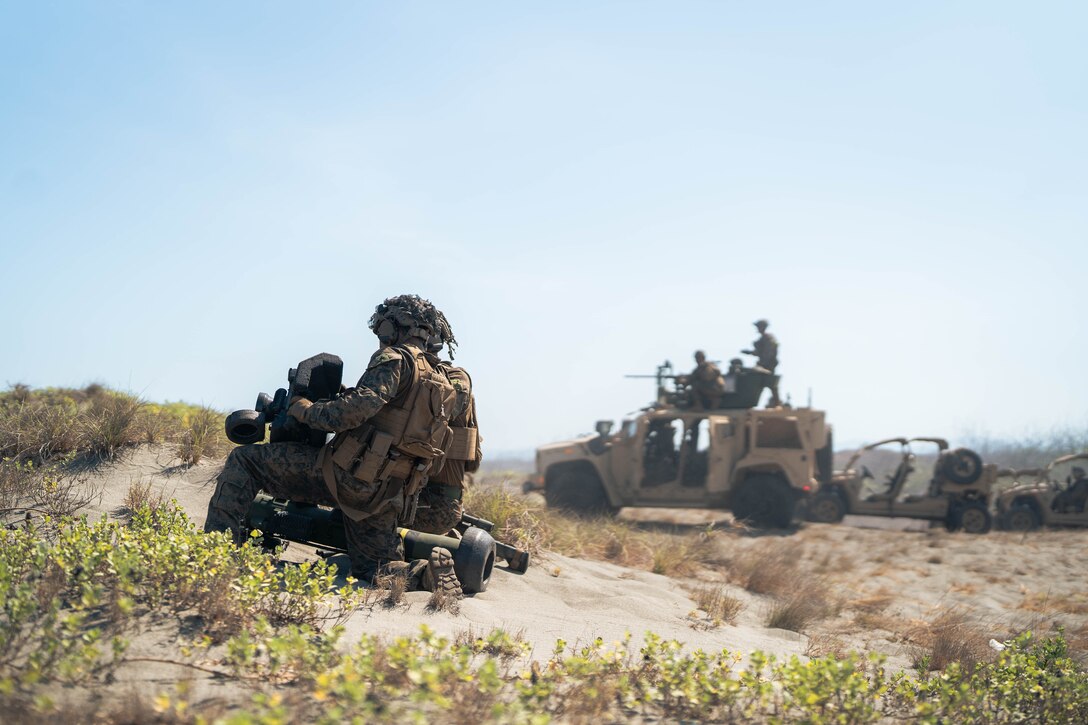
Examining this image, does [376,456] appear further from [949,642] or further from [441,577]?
[949,642]

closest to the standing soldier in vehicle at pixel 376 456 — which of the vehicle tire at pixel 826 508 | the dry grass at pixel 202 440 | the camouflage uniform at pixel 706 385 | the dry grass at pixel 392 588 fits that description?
the dry grass at pixel 392 588

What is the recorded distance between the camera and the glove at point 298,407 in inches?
178

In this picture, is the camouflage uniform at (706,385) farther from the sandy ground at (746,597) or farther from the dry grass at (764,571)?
the dry grass at (764,571)

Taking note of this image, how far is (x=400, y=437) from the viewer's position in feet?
15.0

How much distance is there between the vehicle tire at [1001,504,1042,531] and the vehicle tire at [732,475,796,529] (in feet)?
14.8

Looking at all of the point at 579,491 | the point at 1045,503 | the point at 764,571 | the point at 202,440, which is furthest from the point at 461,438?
the point at 1045,503

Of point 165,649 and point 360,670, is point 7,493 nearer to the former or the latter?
point 165,649

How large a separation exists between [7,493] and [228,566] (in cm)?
245

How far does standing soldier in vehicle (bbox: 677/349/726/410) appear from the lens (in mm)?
13477

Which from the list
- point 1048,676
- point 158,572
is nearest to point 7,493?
point 158,572

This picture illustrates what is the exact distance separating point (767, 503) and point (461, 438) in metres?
8.94

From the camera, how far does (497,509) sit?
680 centimetres

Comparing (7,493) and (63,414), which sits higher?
(63,414)

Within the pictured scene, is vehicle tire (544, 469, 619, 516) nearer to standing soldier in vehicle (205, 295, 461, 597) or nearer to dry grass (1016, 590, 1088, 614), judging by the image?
dry grass (1016, 590, 1088, 614)
